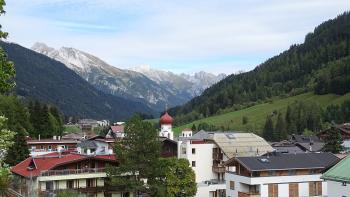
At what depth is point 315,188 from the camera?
60.7m

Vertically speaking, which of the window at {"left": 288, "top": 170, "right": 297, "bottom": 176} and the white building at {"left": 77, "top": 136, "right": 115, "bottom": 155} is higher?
the white building at {"left": 77, "top": 136, "right": 115, "bottom": 155}

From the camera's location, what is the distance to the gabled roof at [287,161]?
57.6 metres

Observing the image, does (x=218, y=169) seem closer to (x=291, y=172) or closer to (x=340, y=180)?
(x=291, y=172)

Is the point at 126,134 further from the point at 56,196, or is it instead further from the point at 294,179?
the point at 294,179

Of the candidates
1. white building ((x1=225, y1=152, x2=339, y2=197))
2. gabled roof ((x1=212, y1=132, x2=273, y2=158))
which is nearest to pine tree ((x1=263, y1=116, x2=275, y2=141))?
gabled roof ((x1=212, y1=132, x2=273, y2=158))

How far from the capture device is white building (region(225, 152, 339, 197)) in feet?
188

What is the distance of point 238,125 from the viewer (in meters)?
200

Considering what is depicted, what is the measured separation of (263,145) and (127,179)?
30888 mm

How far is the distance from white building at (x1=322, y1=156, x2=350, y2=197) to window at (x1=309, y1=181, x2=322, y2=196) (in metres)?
17.0

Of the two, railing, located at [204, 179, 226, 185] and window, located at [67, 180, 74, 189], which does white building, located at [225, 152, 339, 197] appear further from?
window, located at [67, 180, 74, 189]

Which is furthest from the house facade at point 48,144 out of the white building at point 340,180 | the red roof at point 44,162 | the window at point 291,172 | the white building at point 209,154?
the white building at point 340,180

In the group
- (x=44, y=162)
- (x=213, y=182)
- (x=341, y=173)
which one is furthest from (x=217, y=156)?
(x=341, y=173)

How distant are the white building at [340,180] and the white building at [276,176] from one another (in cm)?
1357

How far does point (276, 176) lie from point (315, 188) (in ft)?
19.9
